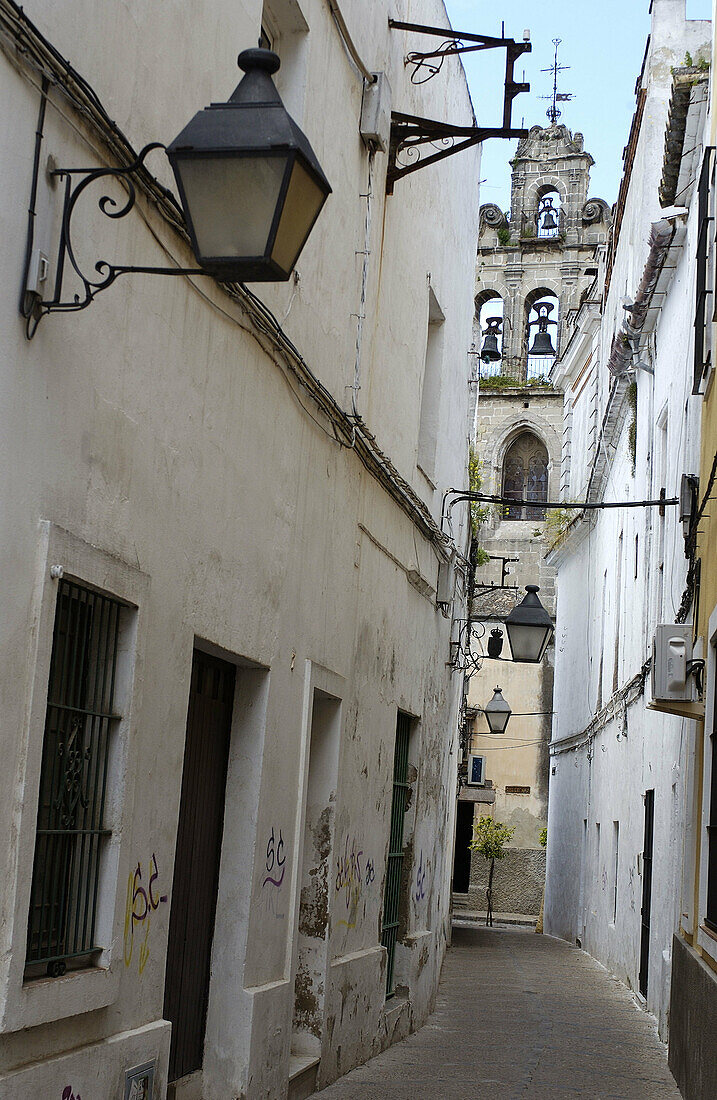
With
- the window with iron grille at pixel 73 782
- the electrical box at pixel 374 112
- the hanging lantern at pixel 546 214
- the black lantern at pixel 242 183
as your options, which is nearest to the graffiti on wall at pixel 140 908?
the window with iron grille at pixel 73 782

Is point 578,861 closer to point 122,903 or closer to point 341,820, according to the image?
point 341,820

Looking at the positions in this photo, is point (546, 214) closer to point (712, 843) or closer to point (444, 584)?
point (444, 584)

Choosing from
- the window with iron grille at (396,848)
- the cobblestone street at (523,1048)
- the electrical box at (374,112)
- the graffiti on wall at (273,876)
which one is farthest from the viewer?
the window with iron grille at (396,848)

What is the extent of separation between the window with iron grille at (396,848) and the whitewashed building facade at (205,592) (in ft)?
0.18

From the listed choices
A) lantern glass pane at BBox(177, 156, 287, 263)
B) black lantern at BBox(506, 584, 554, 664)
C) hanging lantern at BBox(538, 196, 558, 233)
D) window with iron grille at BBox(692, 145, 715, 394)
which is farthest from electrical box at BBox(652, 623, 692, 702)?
hanging lantern at BBox(538, 196, 558, 233)

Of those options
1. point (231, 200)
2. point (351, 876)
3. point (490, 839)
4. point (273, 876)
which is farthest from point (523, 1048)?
point (490, 839)

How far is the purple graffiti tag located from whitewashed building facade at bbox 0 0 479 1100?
46mm

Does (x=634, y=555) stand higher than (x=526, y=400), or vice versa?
(x=526, y=400)

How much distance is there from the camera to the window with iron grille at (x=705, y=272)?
358 inches

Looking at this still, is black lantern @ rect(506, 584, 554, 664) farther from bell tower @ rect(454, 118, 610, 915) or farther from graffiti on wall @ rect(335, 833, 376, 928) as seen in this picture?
bell tower @ rect(454, 118, 610, 915)

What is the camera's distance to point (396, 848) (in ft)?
36.1

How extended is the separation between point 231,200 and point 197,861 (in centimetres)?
354

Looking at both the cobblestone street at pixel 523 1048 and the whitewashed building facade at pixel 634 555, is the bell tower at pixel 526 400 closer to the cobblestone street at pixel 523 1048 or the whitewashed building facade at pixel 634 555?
the whitewashed building facade at pixel 634 555

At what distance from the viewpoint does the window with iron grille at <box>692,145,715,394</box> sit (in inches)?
358
